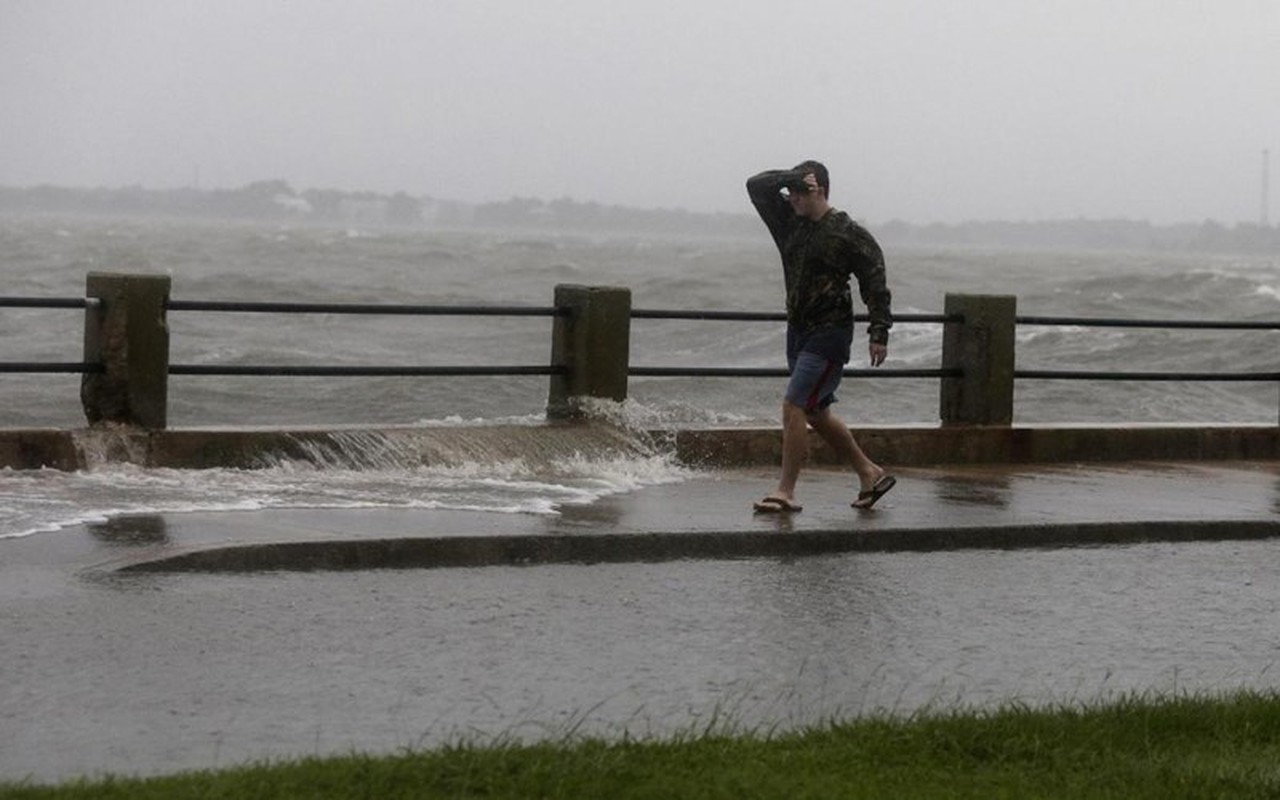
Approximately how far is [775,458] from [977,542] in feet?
10.7

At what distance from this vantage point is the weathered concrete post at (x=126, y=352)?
13.2 metres

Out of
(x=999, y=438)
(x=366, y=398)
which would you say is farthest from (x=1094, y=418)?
(x=999, y=438)

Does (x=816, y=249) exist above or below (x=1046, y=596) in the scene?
Result: above

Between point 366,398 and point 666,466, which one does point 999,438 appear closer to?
point 666,466

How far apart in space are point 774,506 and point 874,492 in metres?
0.70

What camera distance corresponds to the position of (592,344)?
1460cm

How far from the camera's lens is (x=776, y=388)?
3894cm

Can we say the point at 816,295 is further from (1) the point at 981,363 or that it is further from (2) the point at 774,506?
(1) the point at 981,363

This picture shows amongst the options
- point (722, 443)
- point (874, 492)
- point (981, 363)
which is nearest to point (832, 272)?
point (874, 492)

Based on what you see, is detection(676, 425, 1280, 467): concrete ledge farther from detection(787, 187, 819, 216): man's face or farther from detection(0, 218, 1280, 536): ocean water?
detection(787, 187, 819, 216): man's face

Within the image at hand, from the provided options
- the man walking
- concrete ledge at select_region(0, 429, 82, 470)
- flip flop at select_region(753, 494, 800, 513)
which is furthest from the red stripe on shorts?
concrete ledge at select_region(0, 429, 82, 470)

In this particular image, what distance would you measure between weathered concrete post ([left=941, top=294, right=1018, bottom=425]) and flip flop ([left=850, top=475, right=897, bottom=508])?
324cm

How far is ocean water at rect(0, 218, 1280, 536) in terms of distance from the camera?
41.5 feet

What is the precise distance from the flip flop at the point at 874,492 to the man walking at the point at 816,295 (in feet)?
1.50
